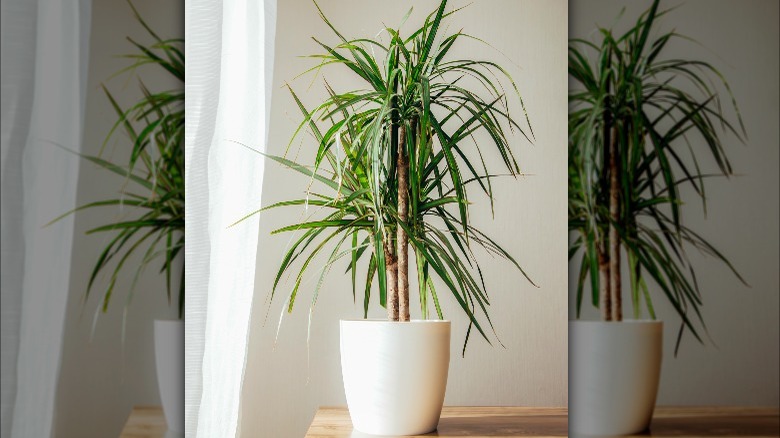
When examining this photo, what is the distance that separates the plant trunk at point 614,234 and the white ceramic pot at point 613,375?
3 cm

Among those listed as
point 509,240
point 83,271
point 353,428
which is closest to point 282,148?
point 509,240

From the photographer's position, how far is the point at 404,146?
1.23 m

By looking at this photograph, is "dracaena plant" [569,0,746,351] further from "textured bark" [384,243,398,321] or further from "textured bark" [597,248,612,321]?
"textured bark" [384,243,398,321]

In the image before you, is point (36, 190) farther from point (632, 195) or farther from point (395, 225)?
point (395, 225)

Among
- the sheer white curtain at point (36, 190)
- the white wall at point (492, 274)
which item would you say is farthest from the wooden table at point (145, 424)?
the white wall at point (492, 274)

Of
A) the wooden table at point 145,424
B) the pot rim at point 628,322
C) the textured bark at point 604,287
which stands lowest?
the wooden table at point 145,424

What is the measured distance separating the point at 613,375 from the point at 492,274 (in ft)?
2.40

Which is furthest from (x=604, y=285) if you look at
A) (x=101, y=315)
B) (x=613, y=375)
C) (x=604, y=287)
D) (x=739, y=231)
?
(x=101, y=315)

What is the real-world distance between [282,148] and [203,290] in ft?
2.84

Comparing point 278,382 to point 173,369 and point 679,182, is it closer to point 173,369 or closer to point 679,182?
point 173,369

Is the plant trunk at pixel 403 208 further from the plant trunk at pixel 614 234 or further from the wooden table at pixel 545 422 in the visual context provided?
the plant trunk at pixel 614 234

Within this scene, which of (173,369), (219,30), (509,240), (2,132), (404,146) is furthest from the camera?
(509,240)

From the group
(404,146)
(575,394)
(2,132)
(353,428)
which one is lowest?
(353,428)

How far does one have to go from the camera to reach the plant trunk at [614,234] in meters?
0.85
